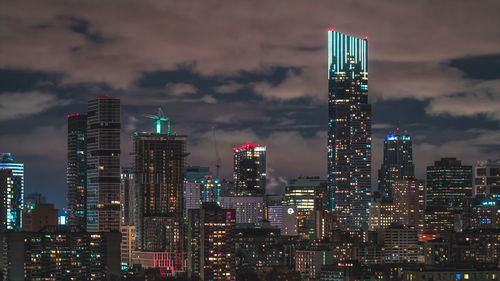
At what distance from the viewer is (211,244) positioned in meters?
135

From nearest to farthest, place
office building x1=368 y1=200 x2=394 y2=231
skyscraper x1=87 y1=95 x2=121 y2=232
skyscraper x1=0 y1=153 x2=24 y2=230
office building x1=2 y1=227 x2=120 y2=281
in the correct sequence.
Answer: office building x1=2 y1=227 x2=120 y2=281 < skyscraper x1=0 y1=153 x2=24 y2=230 < skyscraper x1=87 y1=95 x2=121 y2=232 < office building x1=368 y1=200 x2=394 y2=231

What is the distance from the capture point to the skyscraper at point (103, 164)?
182m

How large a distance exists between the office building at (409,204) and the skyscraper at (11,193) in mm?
67559

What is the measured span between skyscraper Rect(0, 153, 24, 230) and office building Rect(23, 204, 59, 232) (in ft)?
8.25

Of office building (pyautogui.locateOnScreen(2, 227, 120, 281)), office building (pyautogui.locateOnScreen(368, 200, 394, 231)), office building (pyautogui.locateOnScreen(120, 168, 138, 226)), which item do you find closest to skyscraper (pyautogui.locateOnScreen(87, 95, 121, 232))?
office building (pyautogui.locateOnScreen(120, 168, 138, 226))

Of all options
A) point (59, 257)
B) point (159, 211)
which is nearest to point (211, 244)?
point (59, 257)

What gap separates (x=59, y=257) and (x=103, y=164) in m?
59.4

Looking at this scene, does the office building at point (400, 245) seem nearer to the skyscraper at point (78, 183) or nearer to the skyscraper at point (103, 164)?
the skyscraper at point (103, 164)

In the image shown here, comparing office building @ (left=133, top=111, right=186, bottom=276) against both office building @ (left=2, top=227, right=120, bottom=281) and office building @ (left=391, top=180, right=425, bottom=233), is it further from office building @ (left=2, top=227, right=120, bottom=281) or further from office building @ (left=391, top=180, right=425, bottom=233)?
office building @ (left=391, top=180, right=425, bottom=233)

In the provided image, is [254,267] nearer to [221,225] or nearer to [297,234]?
[221,225]

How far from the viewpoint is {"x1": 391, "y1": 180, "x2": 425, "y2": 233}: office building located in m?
187

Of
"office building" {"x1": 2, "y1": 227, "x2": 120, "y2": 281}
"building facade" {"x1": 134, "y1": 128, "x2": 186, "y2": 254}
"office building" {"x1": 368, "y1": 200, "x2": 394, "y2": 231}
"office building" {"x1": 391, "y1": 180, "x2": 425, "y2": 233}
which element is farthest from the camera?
"office building" {"x1": 368, "y1": 200, "x2": 394, "y2": 231}

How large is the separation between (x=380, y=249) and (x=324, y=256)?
1254 cm

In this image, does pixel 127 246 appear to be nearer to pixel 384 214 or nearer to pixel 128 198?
pixel 128 198
